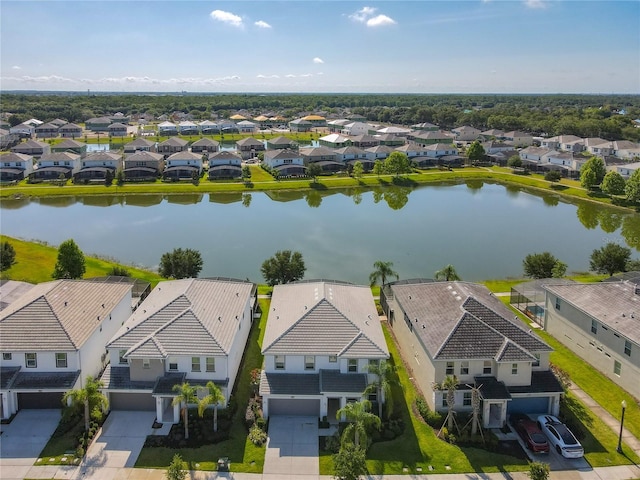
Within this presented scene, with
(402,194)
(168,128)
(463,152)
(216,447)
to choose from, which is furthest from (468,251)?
(168,128)

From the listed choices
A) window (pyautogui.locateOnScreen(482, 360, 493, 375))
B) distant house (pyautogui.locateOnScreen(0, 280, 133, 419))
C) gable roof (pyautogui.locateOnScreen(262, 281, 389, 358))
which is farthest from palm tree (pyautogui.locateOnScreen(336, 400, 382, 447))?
distant house (pyautogui.locateOnScreen(0, 280, 133, 419))

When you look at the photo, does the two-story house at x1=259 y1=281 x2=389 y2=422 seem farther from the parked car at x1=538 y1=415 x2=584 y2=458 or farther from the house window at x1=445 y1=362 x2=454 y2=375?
the parked car at x1=538 y1=415 x2=584 y2=458

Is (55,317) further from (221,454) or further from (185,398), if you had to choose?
(221,454)

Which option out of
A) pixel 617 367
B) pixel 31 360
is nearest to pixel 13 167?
pixel 31 360

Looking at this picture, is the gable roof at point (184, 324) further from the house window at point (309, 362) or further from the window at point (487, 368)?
the window at point (487, 368)

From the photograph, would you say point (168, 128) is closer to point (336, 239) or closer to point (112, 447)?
point (336, 239)
